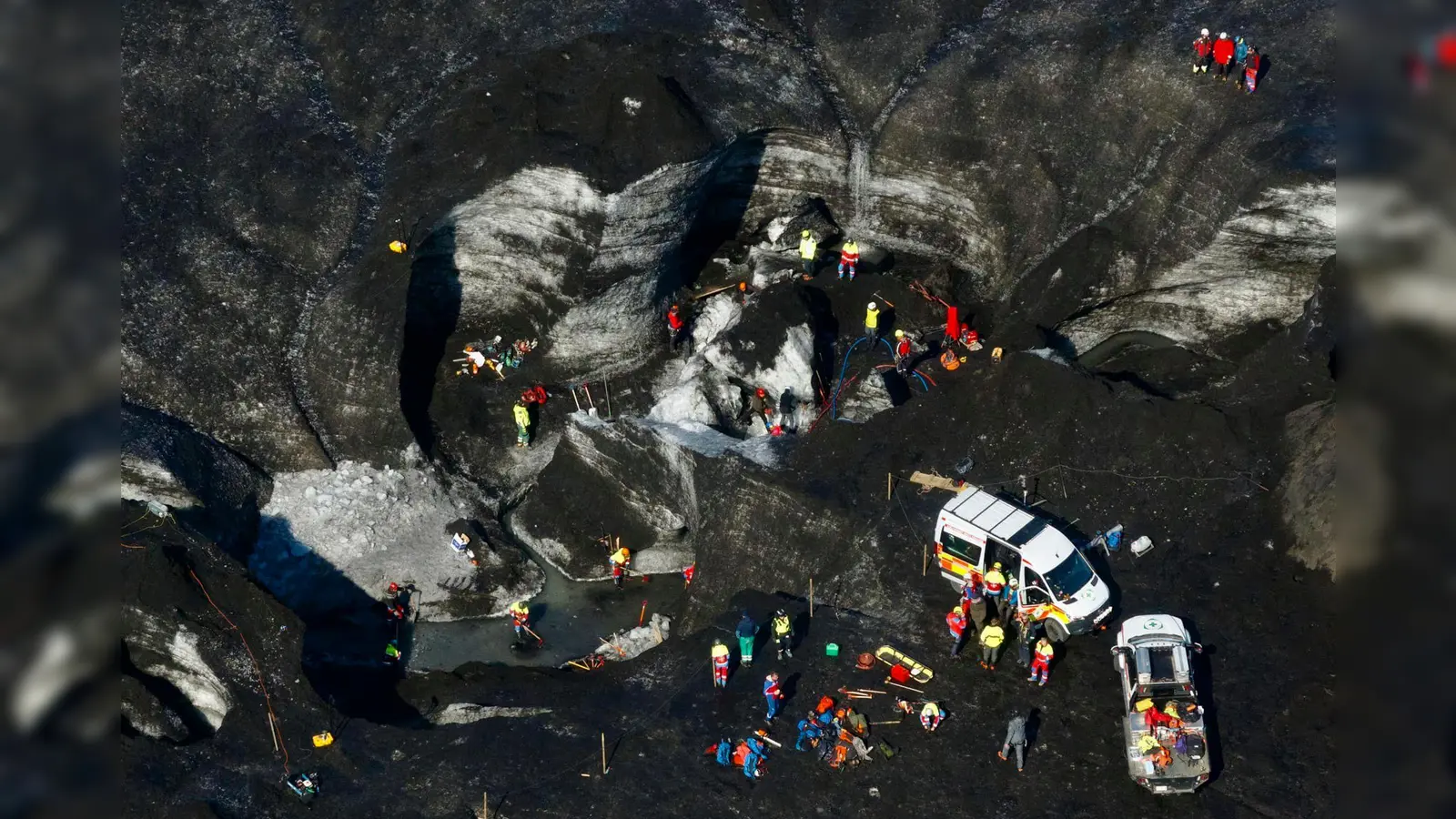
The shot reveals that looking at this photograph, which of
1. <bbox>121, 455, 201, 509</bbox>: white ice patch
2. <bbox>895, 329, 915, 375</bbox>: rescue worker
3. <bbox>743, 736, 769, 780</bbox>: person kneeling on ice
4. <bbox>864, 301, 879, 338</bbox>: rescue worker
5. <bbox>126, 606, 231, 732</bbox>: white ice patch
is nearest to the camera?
<bbox>743, 736, 769, 780</bbox>: person kneeling on ice

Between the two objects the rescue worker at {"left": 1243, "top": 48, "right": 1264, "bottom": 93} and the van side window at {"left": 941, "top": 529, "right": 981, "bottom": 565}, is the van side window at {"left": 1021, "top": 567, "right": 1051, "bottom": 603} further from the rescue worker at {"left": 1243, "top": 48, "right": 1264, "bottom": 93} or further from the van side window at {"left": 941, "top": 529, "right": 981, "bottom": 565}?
the rescue worker at {"left": 1243, "top": 48, "right": 1264, "bottom": 93}

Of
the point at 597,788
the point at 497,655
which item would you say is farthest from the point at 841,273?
the point at 597,788

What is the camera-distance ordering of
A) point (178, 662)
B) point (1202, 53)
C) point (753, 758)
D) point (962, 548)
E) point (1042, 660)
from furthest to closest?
point (1202, 53) → point (178, 662) → point (962, 548) → point (1042, 660) → point (753, 758)

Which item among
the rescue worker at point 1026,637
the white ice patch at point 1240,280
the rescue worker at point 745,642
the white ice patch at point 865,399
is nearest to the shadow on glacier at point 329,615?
the rescue worker at point 745,642

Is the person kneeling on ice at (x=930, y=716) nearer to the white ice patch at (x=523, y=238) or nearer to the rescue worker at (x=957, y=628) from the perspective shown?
the rescue worker at (x=957, y=628)

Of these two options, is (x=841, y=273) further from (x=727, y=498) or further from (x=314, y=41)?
(x=314, y=41)

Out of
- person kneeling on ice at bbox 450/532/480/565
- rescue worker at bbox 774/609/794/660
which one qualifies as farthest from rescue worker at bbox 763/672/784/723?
person kneeling on ice at bbox 450/532/480/565

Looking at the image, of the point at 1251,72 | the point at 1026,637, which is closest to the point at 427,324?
the point at 1026,637

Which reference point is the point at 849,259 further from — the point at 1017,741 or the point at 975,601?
the point at 1017,741
